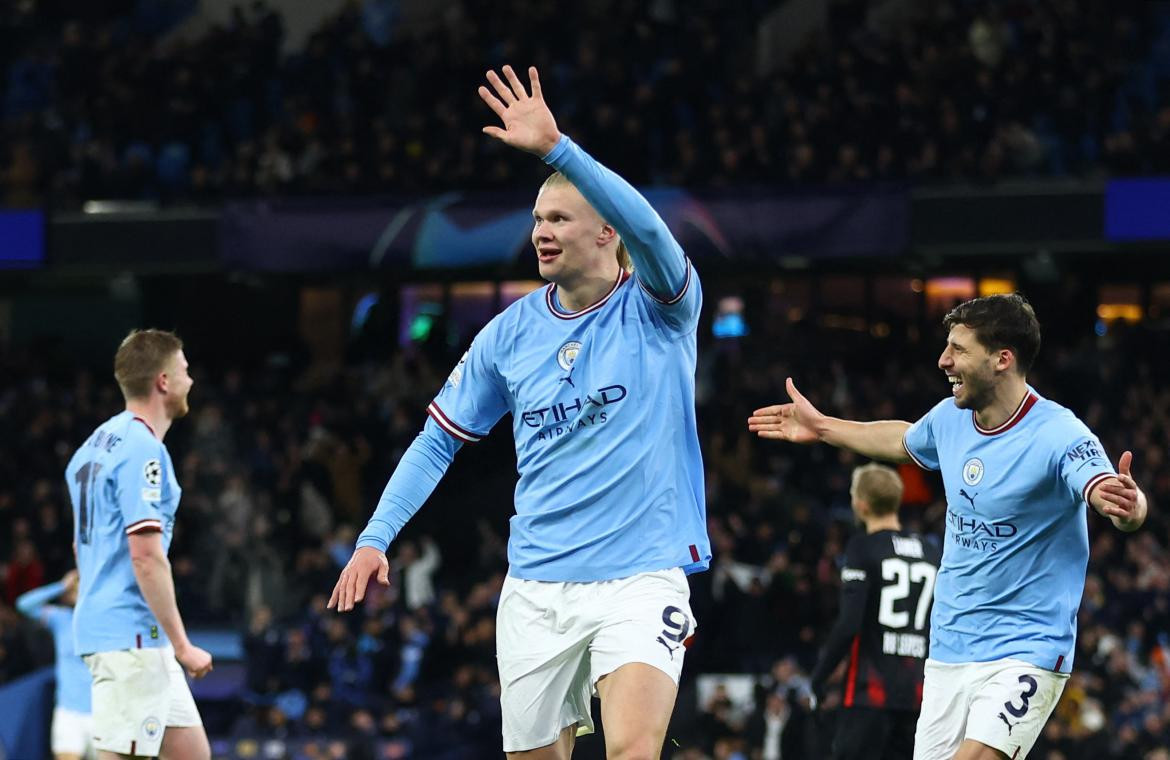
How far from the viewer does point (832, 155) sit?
58.9 feet

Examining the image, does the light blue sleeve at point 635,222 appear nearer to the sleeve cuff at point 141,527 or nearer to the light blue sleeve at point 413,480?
the light blue sleeve at point 413,480

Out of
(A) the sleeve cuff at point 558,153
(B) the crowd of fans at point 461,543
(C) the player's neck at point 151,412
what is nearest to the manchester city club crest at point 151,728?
(C) the player's neck at point 151,412

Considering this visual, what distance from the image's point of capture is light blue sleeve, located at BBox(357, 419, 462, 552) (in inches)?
209

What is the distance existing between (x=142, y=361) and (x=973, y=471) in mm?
3403

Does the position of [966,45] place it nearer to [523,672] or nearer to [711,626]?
[711,626]

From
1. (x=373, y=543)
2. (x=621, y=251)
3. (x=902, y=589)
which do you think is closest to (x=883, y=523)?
(x=902, y=589)

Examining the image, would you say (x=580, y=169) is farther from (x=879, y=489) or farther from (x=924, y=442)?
(x=879, y=489)

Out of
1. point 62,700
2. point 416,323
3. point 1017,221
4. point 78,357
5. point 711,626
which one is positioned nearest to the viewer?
point 62,700

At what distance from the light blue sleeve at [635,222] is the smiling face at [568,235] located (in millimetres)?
214

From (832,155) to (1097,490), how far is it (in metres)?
13.0

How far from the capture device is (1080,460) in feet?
18.2

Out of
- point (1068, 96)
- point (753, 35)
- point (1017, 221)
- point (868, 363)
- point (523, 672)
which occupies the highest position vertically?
point (753, 35)

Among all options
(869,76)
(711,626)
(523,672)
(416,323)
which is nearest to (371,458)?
(416,323)

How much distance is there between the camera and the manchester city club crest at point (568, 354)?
17.1 ft
